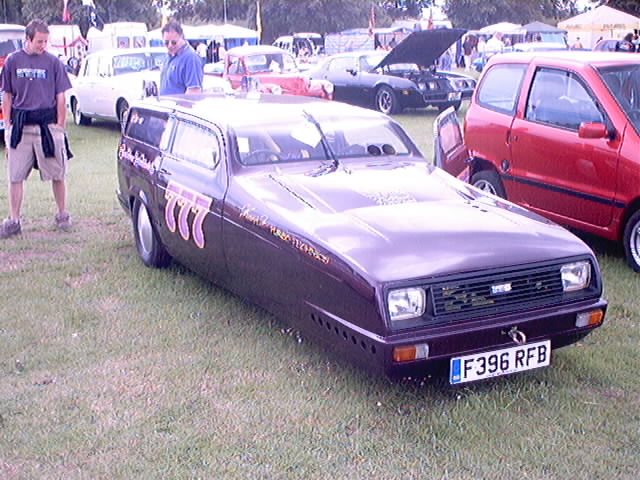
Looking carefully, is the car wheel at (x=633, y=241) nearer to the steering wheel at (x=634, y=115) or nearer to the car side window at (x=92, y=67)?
the steering wheel at (x=634, y=115)

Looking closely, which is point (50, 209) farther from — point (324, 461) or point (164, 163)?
point (324, 461)

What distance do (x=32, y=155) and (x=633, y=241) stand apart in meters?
4.97

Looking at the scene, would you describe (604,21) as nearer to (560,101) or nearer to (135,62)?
(135,62)

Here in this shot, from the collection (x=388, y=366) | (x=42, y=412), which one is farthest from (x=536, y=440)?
(x=42, y=412)

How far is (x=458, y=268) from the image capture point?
12.2 ft

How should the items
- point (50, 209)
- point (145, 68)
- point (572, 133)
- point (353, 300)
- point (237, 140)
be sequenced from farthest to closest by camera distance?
1. point (145, 68)
2. point (50, 209)
3. point (572, 133)
4. point (237, 140)
5. point (353, 300)

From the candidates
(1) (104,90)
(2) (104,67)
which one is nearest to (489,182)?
(1) (104,90)

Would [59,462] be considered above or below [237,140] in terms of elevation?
below

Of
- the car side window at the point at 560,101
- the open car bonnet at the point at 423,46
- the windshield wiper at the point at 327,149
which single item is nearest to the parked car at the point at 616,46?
the open car bonnet at the point at 423,46

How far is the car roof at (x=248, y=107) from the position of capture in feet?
17.7

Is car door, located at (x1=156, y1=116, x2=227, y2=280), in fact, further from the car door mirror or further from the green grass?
the car door mirror

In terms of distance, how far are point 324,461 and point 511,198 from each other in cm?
401

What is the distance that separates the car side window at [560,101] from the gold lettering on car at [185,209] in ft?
9.64

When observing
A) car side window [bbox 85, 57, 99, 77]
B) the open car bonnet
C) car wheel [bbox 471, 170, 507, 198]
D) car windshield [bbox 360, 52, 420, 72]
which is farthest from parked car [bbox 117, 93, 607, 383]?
car windshield [bbox 360, 52, 420, 72]
